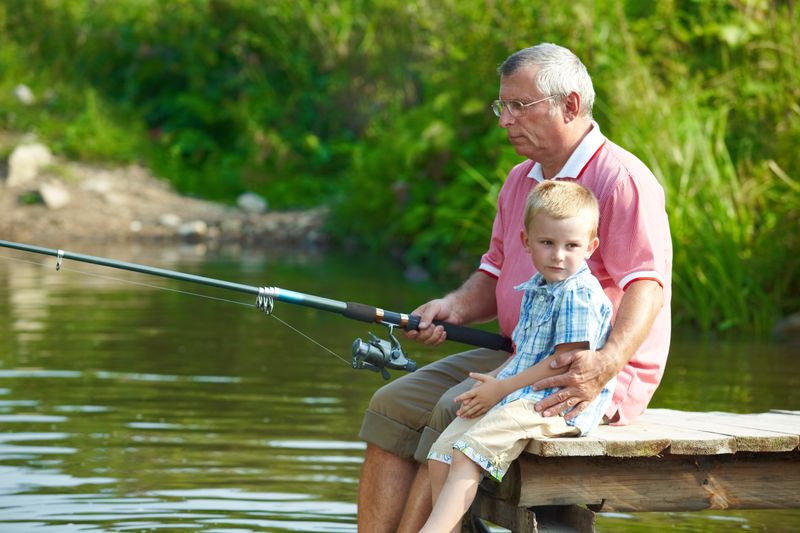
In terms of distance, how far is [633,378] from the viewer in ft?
12.6

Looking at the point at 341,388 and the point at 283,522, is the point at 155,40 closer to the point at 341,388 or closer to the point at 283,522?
the point at 341,388

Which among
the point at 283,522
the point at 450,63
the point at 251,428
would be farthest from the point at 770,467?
the point at 450,63

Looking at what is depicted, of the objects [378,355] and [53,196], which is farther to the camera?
[53,196]

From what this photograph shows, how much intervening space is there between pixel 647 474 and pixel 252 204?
1822 centimetres

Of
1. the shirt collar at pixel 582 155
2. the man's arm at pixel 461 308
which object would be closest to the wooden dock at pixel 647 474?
the man's arm at pixel 461 308

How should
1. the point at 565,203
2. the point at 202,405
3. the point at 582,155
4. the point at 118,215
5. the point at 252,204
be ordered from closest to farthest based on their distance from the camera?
the point at 565,203
the point at 582,155
the point at 202,405
the point at 118,215
the point at 252,204

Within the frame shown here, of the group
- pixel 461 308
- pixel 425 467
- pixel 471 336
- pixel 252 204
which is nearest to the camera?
pixel 425 467

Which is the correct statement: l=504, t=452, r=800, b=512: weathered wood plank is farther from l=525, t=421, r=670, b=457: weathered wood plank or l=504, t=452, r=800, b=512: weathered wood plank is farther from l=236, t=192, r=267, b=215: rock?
l=236, t=192, r=267, b=215: rock

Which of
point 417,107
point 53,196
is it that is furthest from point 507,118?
point 53,196

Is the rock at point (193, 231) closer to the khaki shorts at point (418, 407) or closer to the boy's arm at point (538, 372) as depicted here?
the khaki shorts at point (418, 407)

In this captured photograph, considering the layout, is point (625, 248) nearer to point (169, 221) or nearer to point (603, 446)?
point (603, 446)

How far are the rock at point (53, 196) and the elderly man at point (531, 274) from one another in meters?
16.3

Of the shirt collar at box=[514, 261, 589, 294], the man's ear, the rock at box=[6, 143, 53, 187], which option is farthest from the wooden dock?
the rock at box=[6, 143, 53, 187]

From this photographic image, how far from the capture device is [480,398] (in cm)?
364
